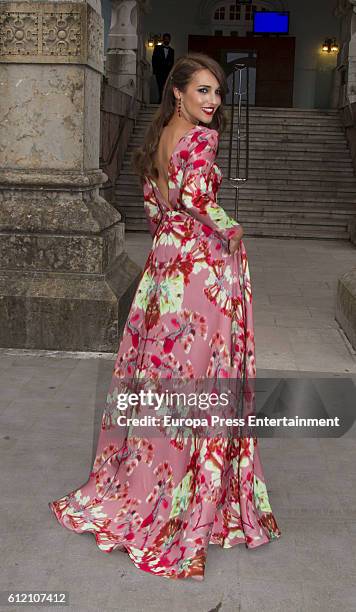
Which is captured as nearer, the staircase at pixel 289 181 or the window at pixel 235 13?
the staircase at pixel 289 181

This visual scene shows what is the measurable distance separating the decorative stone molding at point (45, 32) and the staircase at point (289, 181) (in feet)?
26.2

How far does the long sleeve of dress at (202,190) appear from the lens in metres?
2.94

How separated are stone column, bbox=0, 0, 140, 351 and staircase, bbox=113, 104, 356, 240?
7837mm

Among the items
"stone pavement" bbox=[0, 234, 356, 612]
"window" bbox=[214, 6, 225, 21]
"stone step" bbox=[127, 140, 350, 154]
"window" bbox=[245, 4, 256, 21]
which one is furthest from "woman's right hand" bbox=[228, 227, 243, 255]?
"window" bbox=[245, 4, 256, 21]

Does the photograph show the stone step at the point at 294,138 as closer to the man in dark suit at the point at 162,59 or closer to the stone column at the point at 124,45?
the stone column at the point at 124,45

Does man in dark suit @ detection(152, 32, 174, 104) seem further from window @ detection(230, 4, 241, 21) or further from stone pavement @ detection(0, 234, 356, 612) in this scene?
stone pavement @ detection(0, 234, 356, 612)

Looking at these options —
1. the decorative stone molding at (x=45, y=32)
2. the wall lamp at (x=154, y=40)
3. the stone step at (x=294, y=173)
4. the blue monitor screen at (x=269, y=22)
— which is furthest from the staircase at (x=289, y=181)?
the decorative stone molding at (x=45, y=32)

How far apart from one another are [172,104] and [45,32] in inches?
116

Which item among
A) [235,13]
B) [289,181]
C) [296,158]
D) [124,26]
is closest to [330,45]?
[235,13]

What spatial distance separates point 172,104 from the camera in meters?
3.14

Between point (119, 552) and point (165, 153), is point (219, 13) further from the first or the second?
point (119, 552)

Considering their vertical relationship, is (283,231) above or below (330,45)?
below

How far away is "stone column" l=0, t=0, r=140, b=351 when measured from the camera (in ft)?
18.8

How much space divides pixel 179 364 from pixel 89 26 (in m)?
3.47
